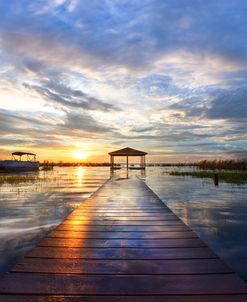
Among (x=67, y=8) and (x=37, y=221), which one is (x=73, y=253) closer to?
(x=37, y=221)

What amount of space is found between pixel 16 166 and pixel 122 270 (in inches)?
1569

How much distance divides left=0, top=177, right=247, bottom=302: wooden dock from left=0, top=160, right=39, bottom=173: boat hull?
119 ft

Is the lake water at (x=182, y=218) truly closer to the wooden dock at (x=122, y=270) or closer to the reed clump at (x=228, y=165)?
the wooden dock at (x=122, y=270)

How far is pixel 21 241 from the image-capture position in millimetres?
6051

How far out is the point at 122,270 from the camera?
294 cm

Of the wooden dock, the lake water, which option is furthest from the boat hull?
the wooden dock

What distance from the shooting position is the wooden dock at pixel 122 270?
236cm

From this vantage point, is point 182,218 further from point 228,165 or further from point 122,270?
point 228,165

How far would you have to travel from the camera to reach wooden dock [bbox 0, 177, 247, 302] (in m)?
2.36

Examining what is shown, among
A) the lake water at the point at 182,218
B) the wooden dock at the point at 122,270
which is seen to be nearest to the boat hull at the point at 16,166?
the lake water at the point at 182,218

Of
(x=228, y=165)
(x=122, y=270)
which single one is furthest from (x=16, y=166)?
(x=122, y=270)

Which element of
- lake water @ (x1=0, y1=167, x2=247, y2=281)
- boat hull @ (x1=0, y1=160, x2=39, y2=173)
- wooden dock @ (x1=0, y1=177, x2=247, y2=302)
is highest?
Answer: boat hull @ (x1=0, y1=160, x2=39, y2=173)

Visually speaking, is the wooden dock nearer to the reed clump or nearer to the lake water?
the lake water

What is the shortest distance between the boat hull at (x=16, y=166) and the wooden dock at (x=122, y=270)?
1432 inches
